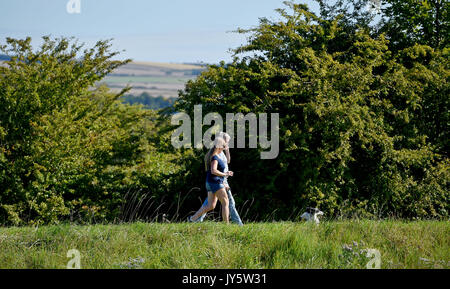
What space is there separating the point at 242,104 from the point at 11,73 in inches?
261

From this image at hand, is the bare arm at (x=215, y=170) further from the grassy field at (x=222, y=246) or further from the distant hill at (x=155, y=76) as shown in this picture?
the distant hill at (x=155, y=76)

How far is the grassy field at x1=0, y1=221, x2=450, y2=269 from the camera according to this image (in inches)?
216

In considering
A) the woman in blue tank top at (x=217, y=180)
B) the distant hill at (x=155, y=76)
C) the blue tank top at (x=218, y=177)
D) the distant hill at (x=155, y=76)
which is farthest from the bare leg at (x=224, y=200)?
the distant hill at (x=155, y=76)

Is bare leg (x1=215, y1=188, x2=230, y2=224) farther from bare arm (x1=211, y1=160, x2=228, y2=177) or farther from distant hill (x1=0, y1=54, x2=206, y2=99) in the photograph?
distant hill (x1=0, y1=54, x2=206, y2=99)

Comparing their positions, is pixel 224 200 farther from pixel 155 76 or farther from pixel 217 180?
pixel 155 76

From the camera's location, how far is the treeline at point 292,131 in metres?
10.7

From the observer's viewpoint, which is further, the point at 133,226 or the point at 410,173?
the point at 410,173

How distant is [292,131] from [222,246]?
5.38 m

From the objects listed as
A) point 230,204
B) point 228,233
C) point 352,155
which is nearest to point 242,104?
point 352,155

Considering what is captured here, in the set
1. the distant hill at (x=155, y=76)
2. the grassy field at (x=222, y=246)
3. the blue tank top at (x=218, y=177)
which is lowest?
the grassy field at (x=222, y=246)

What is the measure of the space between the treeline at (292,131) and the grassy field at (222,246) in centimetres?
355

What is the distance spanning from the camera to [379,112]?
11.1 metres

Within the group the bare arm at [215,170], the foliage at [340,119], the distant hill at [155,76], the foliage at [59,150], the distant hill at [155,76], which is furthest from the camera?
the distant hill at [155,76]

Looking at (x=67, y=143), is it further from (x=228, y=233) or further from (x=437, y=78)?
(x=437, y=78)
